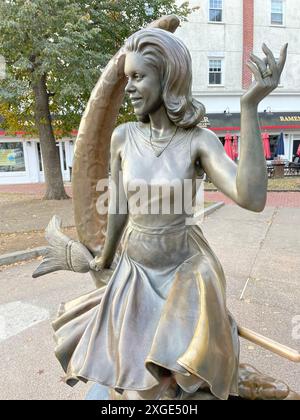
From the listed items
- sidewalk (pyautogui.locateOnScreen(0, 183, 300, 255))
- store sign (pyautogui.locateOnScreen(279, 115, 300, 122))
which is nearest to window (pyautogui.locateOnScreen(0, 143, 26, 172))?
sidewalk (pyautogui.locateOnScreen(0, 183, 300, 255))

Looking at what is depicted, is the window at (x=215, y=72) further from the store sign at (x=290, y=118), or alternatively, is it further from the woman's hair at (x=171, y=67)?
the woman's hair at (x=171, y=67)

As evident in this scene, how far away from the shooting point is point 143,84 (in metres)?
1.59

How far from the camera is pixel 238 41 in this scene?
18.7 meters

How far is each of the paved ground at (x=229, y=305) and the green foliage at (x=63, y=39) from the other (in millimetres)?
4867

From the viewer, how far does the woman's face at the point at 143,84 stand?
1573 mm

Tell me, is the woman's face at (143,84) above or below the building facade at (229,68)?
below

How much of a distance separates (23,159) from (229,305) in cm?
1807

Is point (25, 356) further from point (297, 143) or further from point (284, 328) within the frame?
point (297, 143)

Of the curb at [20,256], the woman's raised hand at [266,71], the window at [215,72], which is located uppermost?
the window at [215,72]

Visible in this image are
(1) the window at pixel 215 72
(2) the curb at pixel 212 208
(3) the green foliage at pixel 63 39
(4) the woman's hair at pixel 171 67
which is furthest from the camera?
(1) the window at pixel 215 72

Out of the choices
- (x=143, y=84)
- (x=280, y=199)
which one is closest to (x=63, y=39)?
(x=143, y=84)

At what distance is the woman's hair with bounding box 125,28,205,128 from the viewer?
1.55 meters

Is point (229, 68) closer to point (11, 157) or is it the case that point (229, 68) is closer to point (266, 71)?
point (11, 157)

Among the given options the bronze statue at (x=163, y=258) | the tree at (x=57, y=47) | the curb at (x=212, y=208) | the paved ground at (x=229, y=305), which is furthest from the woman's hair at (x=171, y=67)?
the curb at (x=212, y=208)
